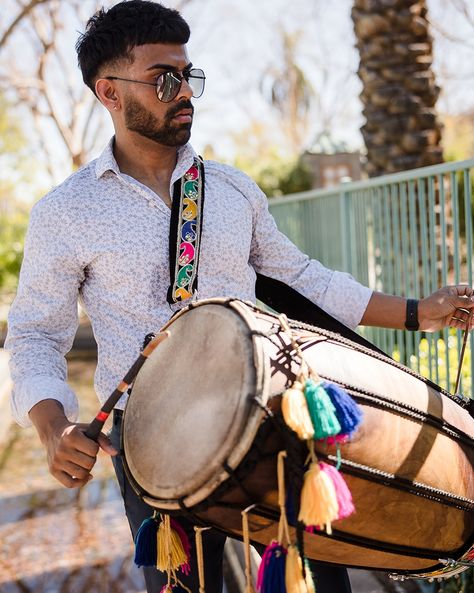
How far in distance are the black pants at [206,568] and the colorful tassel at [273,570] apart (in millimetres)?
471

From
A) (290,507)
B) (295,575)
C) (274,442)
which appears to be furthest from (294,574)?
(274,442)

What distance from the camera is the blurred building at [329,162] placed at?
16.2 m

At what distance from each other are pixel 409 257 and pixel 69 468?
2.57 metres

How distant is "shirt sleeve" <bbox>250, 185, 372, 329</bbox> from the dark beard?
0.29 meters

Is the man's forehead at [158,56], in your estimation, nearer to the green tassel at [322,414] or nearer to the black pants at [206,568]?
the black pants at [206,568]

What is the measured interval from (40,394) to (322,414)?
76 centimetres

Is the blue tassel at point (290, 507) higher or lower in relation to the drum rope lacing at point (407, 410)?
lower

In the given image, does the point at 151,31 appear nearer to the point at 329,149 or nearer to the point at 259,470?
the point at 259,470

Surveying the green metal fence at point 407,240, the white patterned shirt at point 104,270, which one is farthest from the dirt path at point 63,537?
the white patterned shirt at point 104,270

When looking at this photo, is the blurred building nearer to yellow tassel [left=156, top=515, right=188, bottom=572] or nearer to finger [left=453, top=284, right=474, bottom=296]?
finger [left=453, top=284, right=474, bottom=296]

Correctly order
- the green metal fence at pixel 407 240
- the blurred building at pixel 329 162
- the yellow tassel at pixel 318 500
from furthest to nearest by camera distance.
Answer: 1. the blurred building at pixel 329 162
2. the green metal fence at pixel 407 240
3. the yellow tassel at pixel 318 500

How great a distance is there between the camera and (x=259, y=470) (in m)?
1.58

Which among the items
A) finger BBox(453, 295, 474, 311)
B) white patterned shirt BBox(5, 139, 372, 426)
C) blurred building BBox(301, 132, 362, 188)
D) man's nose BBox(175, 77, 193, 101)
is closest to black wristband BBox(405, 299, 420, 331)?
finger BBox(453, 295, 474, 311)

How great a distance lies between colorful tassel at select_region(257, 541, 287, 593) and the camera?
5.14 ft
